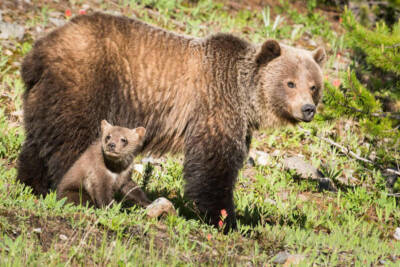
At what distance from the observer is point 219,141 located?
538 cm

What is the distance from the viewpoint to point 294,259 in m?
4.22

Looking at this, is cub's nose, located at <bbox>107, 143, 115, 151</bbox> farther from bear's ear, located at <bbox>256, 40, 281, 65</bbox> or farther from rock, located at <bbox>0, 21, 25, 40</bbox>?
rock, located at <bbox>0, 21, 25, 40</bbox>

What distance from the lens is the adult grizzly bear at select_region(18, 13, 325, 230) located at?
489cm

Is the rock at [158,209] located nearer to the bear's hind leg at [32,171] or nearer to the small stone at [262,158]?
the bear's hind leg at [32,171]

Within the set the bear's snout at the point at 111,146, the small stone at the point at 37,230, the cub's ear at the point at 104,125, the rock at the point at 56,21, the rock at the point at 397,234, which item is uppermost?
the rock at the point at 56,21

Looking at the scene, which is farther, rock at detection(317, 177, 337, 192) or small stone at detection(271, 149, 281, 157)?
small stone at detection(271, 149, 281, 157)

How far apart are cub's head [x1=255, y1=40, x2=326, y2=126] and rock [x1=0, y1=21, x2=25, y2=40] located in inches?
192

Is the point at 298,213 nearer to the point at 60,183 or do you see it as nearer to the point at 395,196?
the point at 395,196

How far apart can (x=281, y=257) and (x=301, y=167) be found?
339 cm

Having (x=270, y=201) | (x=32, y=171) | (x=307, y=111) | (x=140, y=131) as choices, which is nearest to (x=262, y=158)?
(x=270, y=201)

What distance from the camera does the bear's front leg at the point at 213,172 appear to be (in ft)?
17.2

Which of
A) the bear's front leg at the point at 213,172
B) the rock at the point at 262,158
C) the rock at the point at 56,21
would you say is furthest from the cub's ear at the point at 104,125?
the rock at the point at 56,21

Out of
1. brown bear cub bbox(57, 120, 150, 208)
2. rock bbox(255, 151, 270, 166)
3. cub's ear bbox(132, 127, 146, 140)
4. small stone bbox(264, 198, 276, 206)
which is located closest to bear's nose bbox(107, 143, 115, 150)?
brown bear cub bbox(57, 120, 150, 208)

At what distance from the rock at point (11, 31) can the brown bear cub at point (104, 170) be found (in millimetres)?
4733
